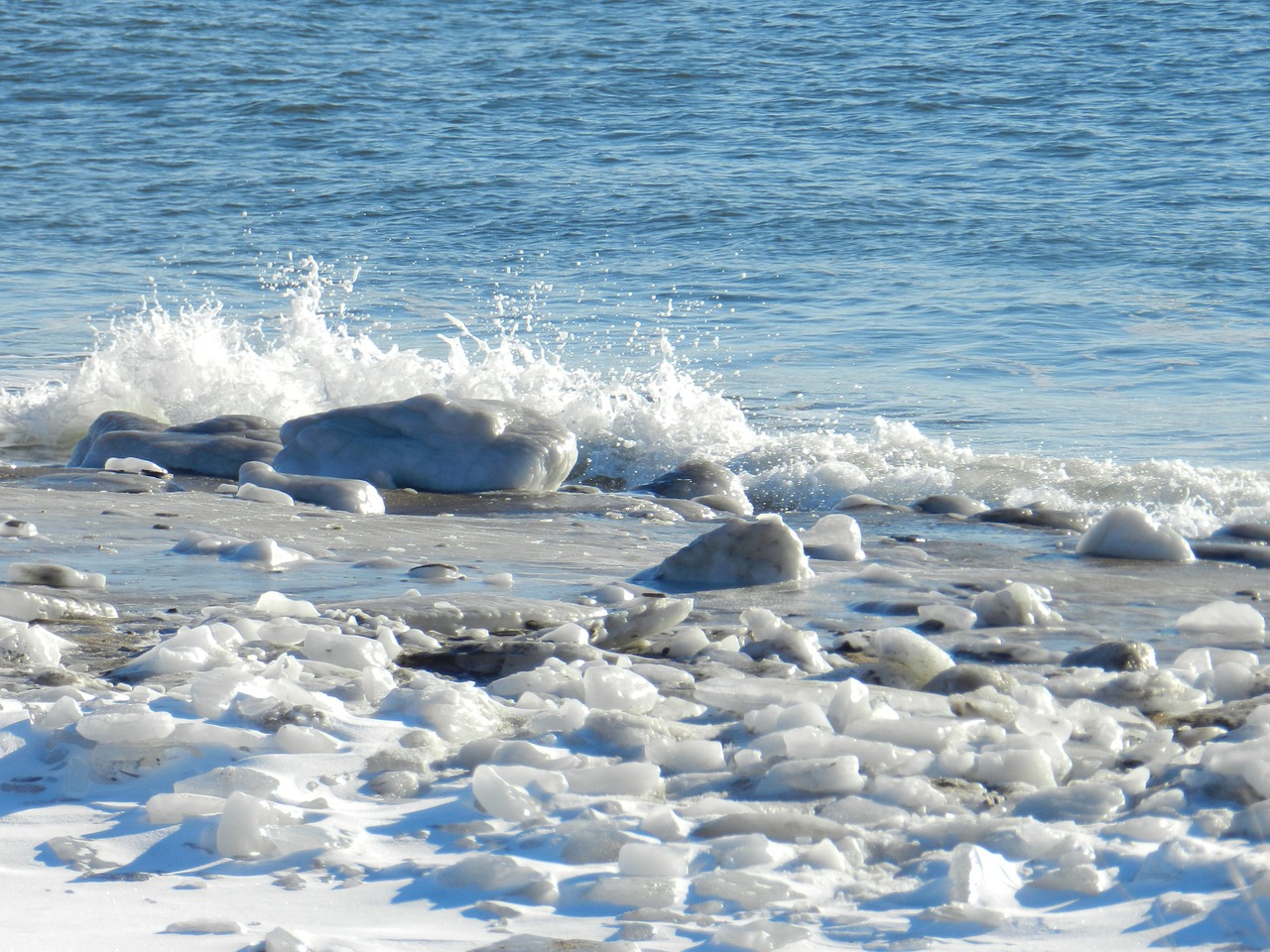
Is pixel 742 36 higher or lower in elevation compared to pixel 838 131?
higher

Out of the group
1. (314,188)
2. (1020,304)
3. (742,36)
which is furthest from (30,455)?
(742,36)

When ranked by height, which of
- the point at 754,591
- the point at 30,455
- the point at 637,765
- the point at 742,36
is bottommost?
the point at 30,455

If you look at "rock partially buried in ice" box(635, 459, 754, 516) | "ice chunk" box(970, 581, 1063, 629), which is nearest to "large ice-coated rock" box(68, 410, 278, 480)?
"rock partially buried in ice" box(635, 459, 754, 516)

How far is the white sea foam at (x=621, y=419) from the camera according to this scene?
614 centimetres

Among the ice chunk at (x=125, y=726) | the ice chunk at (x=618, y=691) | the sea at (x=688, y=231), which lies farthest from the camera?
the sea at (x=688, y=231)

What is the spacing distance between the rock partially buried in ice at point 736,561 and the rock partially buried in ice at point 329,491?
1652mm

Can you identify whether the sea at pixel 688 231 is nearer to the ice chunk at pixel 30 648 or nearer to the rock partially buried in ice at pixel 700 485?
the rock partially buried in ice at pixel 700 485

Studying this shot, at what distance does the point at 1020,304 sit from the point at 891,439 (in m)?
4.66

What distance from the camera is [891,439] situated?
22.1ft

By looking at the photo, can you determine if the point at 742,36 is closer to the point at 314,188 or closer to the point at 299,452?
the point at 314,188

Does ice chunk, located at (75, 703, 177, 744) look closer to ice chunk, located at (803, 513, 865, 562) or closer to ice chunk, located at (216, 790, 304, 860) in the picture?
ice chunk, located at (216, 790, 304, 860)

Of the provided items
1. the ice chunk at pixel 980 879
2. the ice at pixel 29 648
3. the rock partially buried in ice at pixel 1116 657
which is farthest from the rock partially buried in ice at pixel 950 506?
the ice chunk at pixel 980 879

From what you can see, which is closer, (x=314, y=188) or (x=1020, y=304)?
(x=1020, y=304)

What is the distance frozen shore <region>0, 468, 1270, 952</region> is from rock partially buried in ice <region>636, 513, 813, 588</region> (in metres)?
0.21
